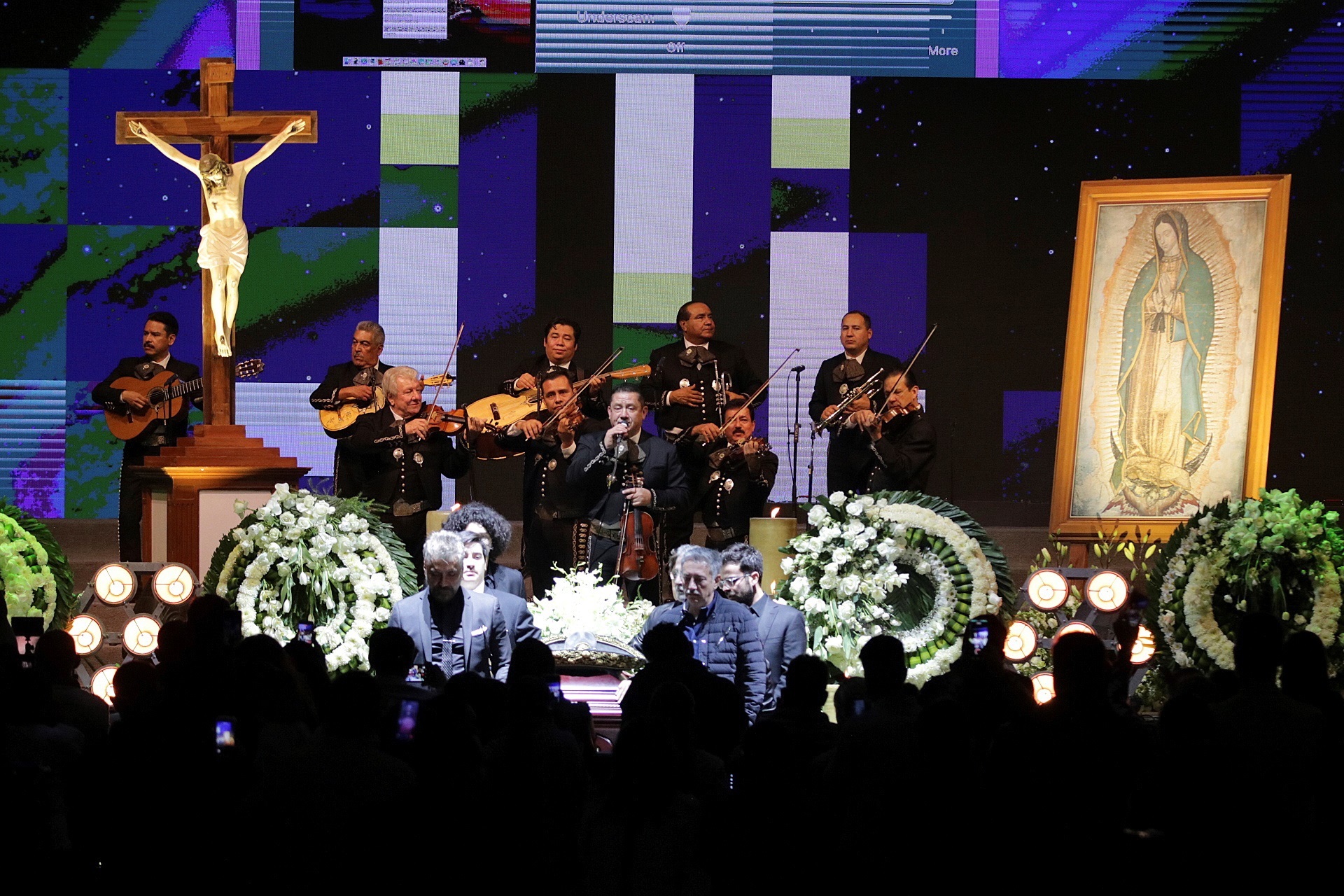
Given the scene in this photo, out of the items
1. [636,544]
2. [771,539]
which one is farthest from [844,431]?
[636,544]

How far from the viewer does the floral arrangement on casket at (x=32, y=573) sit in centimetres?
664

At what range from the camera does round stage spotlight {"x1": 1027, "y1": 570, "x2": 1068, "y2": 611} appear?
6.90 metres

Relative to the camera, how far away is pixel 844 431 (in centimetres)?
855

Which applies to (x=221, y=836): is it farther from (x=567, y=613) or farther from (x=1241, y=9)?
(x=1241, y=9)

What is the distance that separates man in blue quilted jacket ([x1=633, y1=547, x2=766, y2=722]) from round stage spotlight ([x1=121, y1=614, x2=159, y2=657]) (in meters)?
2.26

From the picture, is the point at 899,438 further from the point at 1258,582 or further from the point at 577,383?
the point at 1258,582

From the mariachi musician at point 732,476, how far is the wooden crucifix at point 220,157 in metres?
2.45

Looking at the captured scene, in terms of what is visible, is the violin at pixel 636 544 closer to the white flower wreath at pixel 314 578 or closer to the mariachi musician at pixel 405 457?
the mariachi musician at pixel 405 457

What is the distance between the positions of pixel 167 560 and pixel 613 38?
14.4 ft

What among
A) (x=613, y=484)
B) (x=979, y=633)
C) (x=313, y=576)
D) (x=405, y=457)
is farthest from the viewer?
(x=405, y=457)

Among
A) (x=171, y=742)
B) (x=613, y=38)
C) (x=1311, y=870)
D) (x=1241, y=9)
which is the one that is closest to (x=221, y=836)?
(x=171, y=742)

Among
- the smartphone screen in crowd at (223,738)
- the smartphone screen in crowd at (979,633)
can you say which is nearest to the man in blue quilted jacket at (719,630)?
the smartphone screen in crowd at (979,633)

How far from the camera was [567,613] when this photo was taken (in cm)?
698

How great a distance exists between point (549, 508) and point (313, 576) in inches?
62.1
